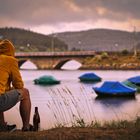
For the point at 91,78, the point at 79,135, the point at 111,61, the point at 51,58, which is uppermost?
the point at 79,135

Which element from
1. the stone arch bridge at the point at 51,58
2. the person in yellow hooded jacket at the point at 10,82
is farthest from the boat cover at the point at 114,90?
the stone arch bridge at the point at 51,58

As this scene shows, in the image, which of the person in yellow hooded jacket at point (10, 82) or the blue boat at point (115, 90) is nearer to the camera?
the person in yellow hooded jacket at point (10, 82)

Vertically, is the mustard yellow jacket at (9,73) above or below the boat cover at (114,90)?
above

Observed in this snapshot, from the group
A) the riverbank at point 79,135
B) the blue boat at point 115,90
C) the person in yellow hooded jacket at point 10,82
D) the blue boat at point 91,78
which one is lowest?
the blue boat at point 91,78

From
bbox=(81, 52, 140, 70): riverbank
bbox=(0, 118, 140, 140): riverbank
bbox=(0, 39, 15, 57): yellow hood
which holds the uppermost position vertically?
bbox=(0, 39, 15, 57): yellow hood

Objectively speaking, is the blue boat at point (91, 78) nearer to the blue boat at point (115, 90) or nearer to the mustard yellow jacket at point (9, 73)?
the blue boat at point (115, 90)

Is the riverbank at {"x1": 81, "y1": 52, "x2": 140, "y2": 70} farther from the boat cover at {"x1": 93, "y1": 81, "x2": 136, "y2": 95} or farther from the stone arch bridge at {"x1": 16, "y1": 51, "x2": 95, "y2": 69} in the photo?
the boat cover at {"x1": 93, "y1": 81, "x2": 136, "y2": 95}

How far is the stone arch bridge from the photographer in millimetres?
143750

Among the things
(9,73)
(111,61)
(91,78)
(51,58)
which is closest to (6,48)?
(9,73)

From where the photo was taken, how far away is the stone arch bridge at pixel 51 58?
472ft

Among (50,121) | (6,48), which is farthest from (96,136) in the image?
(50,121)

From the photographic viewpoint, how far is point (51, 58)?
145m

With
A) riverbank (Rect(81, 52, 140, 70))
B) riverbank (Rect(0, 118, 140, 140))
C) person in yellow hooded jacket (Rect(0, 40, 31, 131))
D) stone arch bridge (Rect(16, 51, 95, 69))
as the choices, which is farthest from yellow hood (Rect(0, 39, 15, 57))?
stone arch bridge (Rect(16, 51, 95, 69))

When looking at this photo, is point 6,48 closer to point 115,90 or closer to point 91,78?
point 115,90
